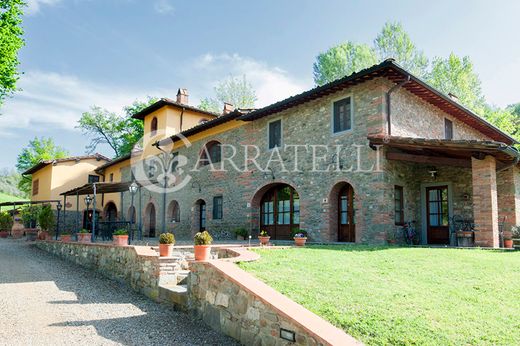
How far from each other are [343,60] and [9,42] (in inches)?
841

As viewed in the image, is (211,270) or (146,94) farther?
(146,94)

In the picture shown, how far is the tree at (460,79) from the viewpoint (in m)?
24.3

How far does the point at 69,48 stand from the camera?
11570 mm

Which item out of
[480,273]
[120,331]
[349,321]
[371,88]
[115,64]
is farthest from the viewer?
[115,64]

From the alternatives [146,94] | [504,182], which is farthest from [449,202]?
[146,94]

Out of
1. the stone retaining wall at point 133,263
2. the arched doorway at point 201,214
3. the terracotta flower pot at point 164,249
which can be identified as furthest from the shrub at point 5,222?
the terracotta flower pot at point 164,249

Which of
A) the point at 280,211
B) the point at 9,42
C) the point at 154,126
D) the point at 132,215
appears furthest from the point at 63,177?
the point at 280,211

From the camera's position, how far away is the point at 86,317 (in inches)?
224

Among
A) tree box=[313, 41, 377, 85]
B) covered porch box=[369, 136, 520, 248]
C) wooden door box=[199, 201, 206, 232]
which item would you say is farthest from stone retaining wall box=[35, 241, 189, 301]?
tree box=[313, 41, 377, 85]

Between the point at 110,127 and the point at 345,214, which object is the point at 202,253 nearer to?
the point at 345,214

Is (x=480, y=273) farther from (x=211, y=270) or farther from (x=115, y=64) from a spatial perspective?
(x=115, y=64)

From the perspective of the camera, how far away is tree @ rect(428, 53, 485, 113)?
79.6 feet

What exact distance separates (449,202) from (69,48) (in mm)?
12272

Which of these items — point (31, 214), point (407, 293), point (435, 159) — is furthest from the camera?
point (31, 214)
